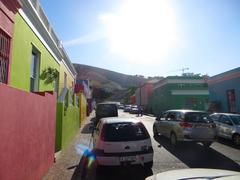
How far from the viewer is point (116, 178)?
715cm

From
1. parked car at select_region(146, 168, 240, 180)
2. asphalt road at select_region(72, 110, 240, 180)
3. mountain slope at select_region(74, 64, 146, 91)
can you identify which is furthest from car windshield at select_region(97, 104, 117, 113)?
mountain slope at select_region(74, 64, 146, 91)

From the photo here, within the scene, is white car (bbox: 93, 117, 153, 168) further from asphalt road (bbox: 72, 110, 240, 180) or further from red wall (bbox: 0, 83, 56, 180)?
red wall (bbox: 0, 83, 56, 180)

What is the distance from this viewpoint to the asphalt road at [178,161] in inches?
293

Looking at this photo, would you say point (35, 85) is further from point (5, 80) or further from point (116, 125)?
point (116, 125)

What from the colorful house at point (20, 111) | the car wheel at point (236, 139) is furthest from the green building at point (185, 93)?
the colorful house at point (20, 111)

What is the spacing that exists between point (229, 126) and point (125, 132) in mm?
7802

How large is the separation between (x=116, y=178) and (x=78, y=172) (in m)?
1.32

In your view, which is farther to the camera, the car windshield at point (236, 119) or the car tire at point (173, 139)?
the car windshield at point (236, 119)

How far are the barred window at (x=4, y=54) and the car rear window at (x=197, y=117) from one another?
7.79 m

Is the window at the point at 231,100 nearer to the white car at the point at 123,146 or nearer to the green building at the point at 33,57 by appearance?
the green building at the point at 33,57

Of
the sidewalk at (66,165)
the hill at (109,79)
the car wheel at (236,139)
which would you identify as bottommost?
the sidewalk at (66,165)

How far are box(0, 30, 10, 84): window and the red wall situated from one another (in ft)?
4.33

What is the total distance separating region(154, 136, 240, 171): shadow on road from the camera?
852cm

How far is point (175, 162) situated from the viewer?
29.3ft
